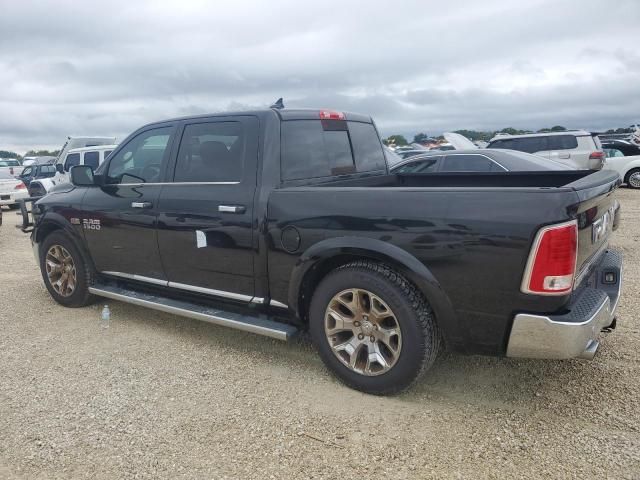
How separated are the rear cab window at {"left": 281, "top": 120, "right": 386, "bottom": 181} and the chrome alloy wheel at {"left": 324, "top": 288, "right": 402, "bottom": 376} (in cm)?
101

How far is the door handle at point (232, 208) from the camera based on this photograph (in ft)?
11.5

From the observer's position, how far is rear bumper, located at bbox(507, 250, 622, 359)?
2.55m

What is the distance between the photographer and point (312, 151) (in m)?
3.82

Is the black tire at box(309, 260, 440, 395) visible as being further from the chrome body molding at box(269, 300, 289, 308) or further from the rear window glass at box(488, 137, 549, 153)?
the rear window glass at box(488, 137, 549, 153)

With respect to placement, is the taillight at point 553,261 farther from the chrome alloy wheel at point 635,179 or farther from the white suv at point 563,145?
the chrome alloy wheel at point 635,179

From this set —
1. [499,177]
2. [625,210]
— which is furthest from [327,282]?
[625,210]

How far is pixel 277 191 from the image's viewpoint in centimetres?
339

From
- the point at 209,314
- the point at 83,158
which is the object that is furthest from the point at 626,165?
the point at 209,314

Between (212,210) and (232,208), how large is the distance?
0.67 ft

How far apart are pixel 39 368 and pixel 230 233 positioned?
69.4 inches

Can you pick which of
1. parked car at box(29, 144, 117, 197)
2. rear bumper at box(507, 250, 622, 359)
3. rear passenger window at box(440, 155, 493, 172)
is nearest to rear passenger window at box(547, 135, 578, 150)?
rear passenger window at box(440, 155, 493, 172)

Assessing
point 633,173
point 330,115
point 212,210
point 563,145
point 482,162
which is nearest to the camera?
point 212,210

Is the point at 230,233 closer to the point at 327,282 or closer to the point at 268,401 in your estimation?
the point at 327,282

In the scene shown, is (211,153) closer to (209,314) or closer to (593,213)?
(209,314)
